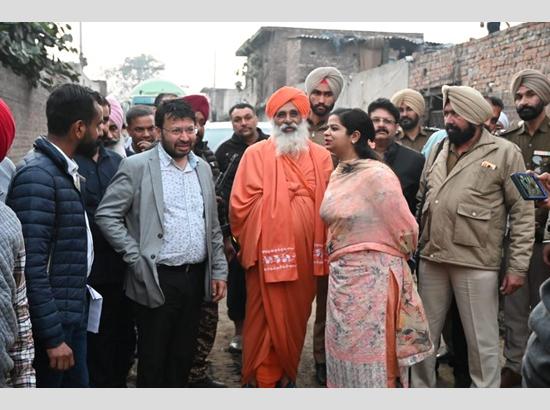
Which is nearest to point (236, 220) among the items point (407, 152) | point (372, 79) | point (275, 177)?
point (275, 177)

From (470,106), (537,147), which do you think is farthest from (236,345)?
(537,147)

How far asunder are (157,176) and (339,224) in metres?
1.06

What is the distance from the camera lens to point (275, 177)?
13.0 feet

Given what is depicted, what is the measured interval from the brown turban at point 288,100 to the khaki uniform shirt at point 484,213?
1.14m

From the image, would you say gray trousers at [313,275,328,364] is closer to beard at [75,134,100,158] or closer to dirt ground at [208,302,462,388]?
dirt ground at [208,302,462,388]

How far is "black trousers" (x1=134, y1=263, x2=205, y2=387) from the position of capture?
3348 millimetres

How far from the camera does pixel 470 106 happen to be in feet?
12.5

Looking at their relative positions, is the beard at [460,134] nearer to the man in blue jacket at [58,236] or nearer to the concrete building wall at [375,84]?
the man in blue jacket at [58,236]

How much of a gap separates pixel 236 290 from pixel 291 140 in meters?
1.56

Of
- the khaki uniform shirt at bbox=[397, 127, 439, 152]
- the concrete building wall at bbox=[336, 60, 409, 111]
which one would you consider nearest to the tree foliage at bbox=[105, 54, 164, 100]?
the concrete building wall at bbox=[336, 60, 409, 111]

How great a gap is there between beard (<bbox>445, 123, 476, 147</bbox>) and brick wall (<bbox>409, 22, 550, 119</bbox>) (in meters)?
5.55

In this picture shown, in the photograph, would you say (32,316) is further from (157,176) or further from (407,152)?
(407,152)

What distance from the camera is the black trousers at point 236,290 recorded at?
196 inches

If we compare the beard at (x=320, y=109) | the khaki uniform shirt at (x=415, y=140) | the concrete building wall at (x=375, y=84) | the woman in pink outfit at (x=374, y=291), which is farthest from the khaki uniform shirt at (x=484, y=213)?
the concrete building wall at (x=375, y=84)
